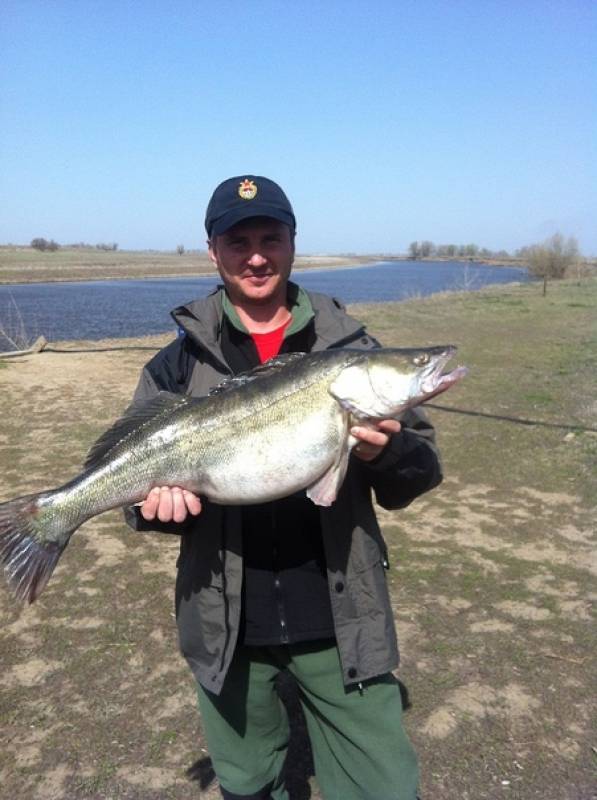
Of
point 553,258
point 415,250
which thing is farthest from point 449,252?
point 553,258

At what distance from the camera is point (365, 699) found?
8.49ft

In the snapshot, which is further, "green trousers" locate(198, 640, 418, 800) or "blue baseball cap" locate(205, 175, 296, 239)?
"blue baseball cap" locate(205, 175, 296, 239)

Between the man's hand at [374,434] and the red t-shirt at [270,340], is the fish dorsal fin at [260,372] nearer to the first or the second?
the red t-shirt at [270,340]

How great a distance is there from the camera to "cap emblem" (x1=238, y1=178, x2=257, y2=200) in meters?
2.78

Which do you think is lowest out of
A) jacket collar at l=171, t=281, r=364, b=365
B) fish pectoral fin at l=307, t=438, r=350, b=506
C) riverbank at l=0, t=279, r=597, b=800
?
riverbank at l=0, t=279, r=597, b=800

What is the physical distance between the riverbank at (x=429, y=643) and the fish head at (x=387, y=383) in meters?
2.11

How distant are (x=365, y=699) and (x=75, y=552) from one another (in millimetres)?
3971

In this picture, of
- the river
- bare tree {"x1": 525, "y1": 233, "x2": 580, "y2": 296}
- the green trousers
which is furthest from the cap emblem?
bare tree {"x1": 525, "y1": 233, "x2": 580, "y2": 296}

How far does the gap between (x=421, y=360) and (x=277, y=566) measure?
1.03 meters

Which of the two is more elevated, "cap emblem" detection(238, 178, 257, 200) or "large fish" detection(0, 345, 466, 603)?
"cap emblem" detection(238, 178, 257, 200)

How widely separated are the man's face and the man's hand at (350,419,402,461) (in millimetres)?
722

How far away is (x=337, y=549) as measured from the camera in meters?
2.60

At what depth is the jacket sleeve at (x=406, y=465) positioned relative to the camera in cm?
258

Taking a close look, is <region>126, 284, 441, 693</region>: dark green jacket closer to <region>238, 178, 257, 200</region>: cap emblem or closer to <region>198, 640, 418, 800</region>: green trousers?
→ <region>198, 640, 418, 800</region>: green trousers
